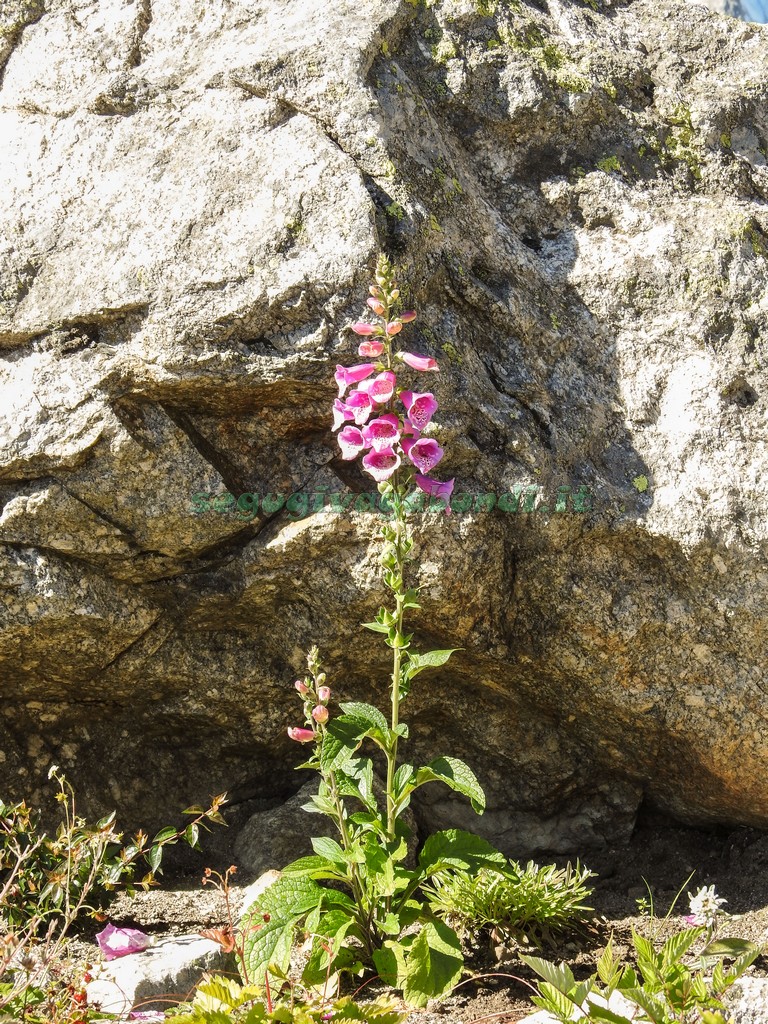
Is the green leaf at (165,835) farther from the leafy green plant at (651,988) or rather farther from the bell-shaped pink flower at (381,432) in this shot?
the bell-shaped pink flower at (381,432)

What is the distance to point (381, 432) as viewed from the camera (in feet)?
11.2

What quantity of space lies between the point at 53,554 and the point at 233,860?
168 cm

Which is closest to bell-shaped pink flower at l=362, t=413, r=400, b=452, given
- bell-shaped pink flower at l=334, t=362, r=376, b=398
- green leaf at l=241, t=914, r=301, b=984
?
bell-shaped pink flower at l=334, t=362, r=376, b=398

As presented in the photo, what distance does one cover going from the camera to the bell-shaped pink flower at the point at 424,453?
3416 mm

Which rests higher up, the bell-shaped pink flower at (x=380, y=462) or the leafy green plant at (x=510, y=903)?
the bell-shaped pink flower at (x=380, y=462)

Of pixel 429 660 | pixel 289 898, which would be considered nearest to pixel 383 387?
pixel 429 660

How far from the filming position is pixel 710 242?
4.36 metres

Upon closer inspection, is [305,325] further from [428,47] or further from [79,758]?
[79,758]

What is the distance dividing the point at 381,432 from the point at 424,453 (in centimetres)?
18

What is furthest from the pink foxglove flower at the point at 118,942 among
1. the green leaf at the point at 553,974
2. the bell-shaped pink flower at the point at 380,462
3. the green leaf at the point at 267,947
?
the bell-shaped pink flower at the point at 380,462

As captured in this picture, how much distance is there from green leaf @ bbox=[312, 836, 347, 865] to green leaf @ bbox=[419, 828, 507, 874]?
1.01ft

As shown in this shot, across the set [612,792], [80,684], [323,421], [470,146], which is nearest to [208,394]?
[323,421]

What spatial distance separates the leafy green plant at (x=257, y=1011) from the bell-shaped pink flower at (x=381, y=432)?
5.84 feet

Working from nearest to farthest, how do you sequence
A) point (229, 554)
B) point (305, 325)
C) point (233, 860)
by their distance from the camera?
point (305, 325), point (229, 554), point (233, 860)
